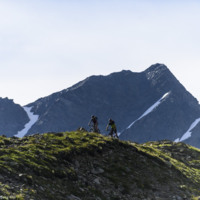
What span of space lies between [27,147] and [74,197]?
24.6 feet

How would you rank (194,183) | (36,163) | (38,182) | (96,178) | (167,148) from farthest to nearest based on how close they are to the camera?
(167,148) → (194,183) → (96,178) → (36,163) → (38,182)

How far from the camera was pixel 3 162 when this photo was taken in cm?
2231

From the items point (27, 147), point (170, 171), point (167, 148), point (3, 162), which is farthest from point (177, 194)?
point (167, 148)

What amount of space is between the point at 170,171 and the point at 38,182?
1750 centimetres

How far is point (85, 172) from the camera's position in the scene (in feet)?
89.0

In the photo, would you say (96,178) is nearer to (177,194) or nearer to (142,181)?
(142,181)

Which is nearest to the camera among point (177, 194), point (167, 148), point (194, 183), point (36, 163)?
point (36, 163)

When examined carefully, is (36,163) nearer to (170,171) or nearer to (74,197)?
(74,197)

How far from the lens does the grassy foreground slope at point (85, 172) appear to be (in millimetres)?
21367

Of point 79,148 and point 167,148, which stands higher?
point 167,148

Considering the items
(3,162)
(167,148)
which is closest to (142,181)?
(3,162)

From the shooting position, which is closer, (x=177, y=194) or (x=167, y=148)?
(x=177, y=194)

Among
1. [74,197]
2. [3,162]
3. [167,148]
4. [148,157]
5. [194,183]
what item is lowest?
[74,197]

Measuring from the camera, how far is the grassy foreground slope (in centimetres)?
2137
